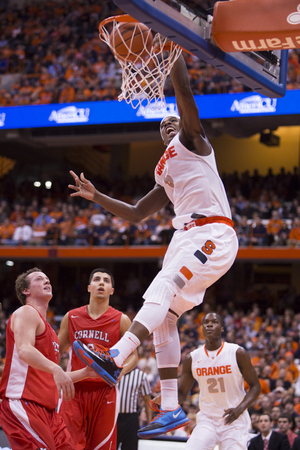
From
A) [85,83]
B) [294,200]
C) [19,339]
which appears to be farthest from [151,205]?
[85,83]

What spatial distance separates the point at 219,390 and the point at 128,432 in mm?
1356

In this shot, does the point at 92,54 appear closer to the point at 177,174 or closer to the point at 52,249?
the point at 52,249

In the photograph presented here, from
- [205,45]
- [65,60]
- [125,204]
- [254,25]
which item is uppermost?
[65,60]

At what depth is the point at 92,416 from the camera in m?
5.46

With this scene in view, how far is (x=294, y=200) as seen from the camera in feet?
55.0

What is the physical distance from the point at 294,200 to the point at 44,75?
9.50 m

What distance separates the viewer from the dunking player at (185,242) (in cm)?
358

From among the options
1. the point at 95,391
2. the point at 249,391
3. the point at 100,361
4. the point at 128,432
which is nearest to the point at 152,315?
the point at 100,361

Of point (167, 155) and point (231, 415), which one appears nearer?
point (167, 155)

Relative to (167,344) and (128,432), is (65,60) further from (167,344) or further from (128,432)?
(167,344)

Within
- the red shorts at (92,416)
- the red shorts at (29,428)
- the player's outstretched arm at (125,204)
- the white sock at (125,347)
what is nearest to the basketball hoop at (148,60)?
the player's outstretched arm at (125,204)

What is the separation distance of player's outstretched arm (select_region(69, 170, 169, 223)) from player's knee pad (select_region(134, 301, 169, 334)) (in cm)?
104

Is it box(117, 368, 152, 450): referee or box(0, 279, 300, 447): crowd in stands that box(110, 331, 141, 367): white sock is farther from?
box(0, 279, 300, 447): crowd in stands

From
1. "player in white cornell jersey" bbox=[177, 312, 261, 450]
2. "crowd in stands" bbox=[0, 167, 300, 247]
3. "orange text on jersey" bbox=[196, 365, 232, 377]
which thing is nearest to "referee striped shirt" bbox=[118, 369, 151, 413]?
"player in white cornell jersey" bbox=[177, 312, 261, 450]
